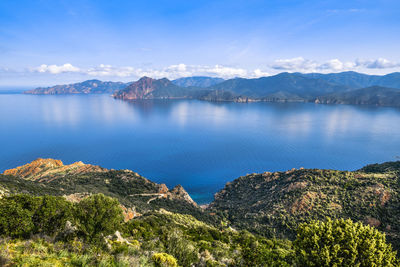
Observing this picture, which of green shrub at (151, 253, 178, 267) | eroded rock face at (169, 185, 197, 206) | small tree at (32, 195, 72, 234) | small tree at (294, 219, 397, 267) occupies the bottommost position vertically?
eroded rock face at (169, 185, 197, 206)

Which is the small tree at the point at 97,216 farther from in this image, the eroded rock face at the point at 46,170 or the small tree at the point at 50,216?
the eroded rock face at the point at 46,170

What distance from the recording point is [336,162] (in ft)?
363

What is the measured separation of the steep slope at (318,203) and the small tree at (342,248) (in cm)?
2786

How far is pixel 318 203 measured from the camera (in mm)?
49781

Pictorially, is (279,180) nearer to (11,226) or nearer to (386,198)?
(386,198)

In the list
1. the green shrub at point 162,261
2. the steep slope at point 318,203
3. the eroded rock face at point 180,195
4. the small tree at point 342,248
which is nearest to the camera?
the green shrub at point 162,261

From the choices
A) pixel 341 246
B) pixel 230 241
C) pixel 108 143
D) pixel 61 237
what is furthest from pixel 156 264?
pixel 108 143

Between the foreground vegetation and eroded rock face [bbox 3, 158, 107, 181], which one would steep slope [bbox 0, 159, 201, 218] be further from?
the foreground vegetation

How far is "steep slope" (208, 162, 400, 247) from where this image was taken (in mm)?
44156

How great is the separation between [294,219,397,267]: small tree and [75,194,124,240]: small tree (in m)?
18.8

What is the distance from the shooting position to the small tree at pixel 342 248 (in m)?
16.9

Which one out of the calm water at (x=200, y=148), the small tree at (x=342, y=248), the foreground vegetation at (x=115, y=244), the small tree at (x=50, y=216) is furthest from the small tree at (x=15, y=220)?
the calm water at (x=200, y=148)

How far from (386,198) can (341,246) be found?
40.5 metres

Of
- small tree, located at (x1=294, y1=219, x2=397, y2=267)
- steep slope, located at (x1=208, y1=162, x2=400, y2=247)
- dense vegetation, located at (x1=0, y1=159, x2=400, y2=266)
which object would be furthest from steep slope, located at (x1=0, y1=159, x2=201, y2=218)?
small tree, located at (x1=294, y1=219, x2=397, y2=267)
